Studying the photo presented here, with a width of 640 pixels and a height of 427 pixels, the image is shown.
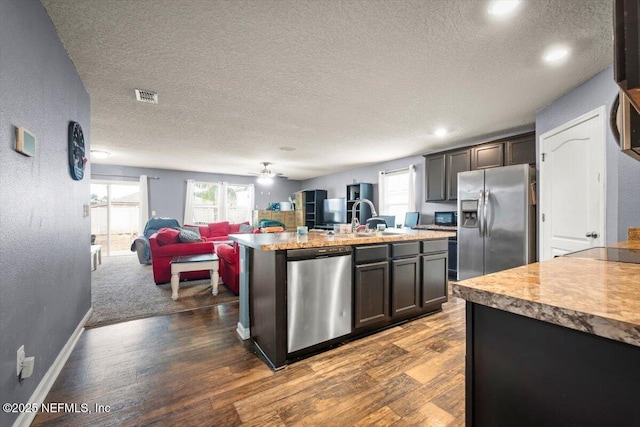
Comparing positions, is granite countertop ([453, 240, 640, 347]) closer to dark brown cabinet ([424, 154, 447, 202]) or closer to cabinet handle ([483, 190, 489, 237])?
cabinet handle ([483, 190, 489, 237])

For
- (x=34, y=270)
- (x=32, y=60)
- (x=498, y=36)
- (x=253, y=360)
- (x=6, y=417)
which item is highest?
(x=498, y=36)

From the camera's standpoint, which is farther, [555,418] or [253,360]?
[253,360]

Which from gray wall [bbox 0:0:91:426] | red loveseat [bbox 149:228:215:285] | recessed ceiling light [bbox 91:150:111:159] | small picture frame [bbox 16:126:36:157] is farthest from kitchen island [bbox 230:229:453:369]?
recessed ceiling light [bbox 91:150:111:159]

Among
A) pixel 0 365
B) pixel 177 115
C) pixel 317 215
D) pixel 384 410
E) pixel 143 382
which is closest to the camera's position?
pixel 0 365

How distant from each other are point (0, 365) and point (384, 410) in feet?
6.24

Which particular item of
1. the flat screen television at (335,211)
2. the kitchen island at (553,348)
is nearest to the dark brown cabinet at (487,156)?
the flat screen television at (335,211)

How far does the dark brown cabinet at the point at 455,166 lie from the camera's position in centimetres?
456

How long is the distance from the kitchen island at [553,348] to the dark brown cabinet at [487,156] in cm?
393

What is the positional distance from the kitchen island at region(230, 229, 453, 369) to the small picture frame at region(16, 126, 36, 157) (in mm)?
1369

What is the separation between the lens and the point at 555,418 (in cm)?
59

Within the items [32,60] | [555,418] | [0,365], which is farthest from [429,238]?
[32,60]

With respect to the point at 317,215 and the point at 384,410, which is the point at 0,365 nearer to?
the point at 384,410

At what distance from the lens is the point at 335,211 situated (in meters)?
7.71

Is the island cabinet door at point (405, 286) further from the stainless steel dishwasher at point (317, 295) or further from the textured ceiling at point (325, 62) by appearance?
the textured ceiling at point (325, 62)
